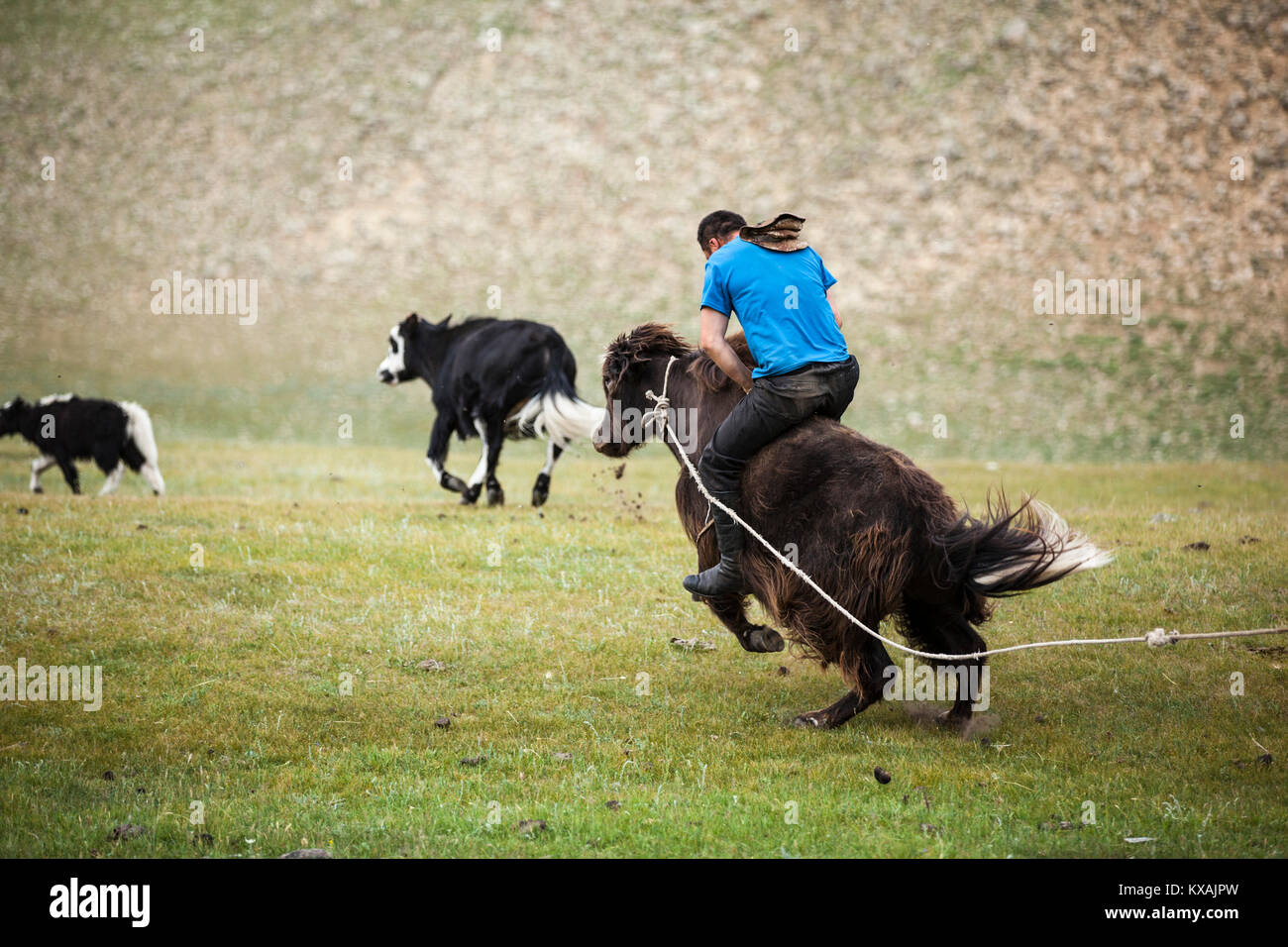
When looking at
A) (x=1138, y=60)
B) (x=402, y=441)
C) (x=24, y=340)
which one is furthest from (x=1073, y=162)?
(x=24, y=340)

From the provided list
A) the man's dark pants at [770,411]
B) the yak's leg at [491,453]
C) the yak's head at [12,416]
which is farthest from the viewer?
the yak's head at [12,416]

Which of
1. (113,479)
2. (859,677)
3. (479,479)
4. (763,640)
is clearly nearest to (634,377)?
(763,640)

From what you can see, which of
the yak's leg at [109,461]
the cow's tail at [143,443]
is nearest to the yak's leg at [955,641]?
the cow's tail at [143,443]

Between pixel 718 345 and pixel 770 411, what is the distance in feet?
1.71

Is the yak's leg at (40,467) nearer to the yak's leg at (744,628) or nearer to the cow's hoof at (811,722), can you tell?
the yak's leg at (744,628)

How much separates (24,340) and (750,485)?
39459 mm

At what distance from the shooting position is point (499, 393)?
14336 mm

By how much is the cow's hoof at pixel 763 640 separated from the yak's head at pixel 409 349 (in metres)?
9.39

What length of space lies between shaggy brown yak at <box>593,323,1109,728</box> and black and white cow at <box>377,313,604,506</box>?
21.4 feet

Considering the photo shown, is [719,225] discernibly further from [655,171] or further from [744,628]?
[655,171]

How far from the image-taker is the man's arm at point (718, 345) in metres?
6.81

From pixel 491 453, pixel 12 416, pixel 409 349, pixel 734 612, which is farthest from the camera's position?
pixel 12 416

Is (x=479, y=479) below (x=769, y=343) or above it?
below

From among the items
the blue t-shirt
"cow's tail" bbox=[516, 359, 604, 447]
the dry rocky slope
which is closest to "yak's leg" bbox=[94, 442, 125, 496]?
"cow's tail" bbox=[516, 359, 604, 447]
